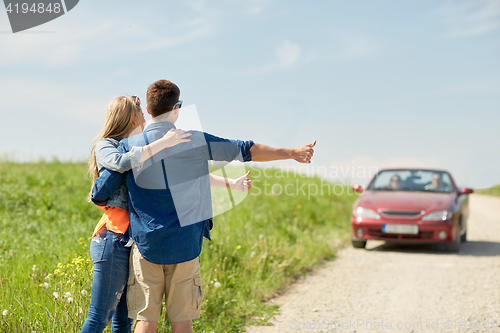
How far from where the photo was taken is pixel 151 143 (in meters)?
2.59

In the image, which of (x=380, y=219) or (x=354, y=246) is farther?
(x=354, y=246)

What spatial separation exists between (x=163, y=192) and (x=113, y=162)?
335 millimetres

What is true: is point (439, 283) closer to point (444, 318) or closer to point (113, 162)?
point (444, 318)

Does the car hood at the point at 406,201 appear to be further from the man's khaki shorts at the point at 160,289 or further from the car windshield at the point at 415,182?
the man's khaki shorts at the point at 160,289

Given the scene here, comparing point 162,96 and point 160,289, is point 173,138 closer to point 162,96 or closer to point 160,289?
point 162,96

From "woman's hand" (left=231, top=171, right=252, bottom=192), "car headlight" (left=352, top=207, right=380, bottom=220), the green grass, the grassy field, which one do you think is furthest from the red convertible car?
the green grass

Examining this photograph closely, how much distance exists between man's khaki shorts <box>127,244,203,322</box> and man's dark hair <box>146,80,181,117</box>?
2.81ft

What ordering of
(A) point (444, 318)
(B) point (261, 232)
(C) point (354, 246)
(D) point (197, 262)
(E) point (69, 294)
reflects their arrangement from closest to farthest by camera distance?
(D) point (197, 262), (E) point (69, 294), (A) point (444, 318), (B) point (261, 232), (C) point (354, 246)

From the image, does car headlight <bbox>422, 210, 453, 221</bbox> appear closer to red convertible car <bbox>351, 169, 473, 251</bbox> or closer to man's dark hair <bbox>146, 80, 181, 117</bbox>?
red convertible car <bbox>351, 169, 473, 251</bbox>

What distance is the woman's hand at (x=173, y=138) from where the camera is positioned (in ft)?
8.44

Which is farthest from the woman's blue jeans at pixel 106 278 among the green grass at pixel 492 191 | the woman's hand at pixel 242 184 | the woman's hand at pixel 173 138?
the green grass at pixel 492 191

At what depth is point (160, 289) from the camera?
2.76 metres

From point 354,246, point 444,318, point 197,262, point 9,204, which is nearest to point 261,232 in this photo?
point 354,246

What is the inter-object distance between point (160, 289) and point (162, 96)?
1176 millimetres
